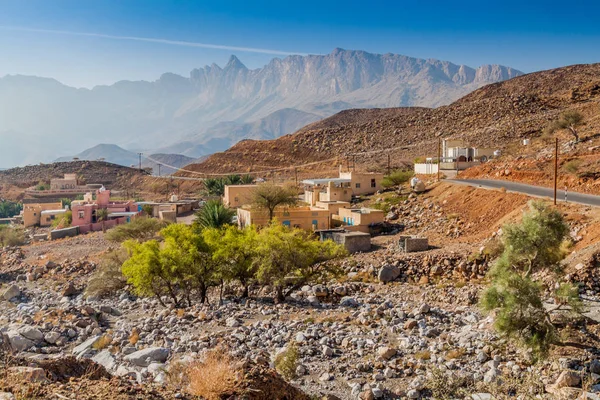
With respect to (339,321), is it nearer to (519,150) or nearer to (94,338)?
(94,338)

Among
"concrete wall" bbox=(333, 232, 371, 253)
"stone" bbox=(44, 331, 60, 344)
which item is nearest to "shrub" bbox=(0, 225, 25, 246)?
"concrete wall" bbox=(333, 232, 371, 253)

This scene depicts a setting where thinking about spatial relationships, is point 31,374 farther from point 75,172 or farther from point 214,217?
point 75,172

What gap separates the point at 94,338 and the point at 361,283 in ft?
34.5

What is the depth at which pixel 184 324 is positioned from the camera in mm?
15672

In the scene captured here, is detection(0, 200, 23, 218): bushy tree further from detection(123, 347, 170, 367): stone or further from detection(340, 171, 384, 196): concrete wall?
detection(123, 347, 170, 367): stone

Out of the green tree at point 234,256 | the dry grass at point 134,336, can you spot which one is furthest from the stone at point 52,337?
the green tree at point 234,256

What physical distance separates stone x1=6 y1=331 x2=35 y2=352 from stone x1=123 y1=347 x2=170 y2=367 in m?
3.17

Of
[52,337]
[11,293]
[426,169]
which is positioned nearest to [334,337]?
[52,337]

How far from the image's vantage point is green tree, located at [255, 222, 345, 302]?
1823 cm

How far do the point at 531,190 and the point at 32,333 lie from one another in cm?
2523

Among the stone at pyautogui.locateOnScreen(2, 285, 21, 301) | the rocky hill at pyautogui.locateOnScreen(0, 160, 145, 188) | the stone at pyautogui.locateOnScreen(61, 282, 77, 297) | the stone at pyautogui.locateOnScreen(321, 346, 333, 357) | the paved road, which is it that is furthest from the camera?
the rocky hill at pyautogui.locateOnScreen(0, 160, 145, 188)

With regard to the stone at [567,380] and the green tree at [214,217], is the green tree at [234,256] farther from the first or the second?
the stone at [567,380]

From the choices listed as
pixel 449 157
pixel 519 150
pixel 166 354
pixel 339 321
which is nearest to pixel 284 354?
pixel 166 354

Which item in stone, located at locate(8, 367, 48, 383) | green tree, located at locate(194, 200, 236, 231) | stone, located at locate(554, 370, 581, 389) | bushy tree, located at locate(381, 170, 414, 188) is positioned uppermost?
bushy tree, located at locate(381, 170, 414, 188)
